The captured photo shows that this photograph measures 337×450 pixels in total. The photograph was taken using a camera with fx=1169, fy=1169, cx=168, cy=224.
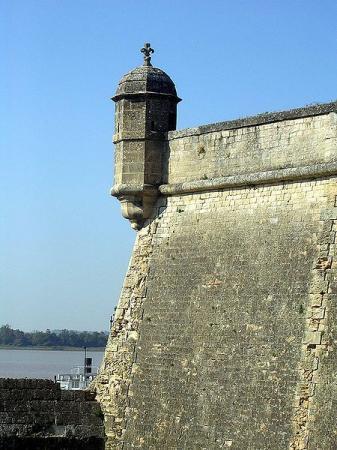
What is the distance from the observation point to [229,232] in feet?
64.9

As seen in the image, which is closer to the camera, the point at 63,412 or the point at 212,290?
the point at 212,290

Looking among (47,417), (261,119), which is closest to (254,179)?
(261,119)

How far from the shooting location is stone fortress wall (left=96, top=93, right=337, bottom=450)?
57.8ft

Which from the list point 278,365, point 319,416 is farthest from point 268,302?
point 319,416

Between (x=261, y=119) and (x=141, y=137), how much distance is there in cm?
279

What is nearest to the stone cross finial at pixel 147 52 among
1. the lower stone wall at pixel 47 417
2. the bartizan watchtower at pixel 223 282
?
the bartizan watchtower at pixel 223 282

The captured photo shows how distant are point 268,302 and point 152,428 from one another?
3.26 metres

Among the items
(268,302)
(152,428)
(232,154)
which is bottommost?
(152,428)

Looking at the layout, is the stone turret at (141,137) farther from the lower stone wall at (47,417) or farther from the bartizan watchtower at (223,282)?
the lower stone wall at (47,417)

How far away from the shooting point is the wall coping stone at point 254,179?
18062 mm

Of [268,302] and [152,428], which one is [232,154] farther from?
[152,428]

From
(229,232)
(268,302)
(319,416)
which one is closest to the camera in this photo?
(319,416)

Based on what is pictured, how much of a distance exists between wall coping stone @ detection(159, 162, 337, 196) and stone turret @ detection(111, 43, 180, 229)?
38 centimetres

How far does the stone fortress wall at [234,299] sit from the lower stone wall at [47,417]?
1.12 ft
